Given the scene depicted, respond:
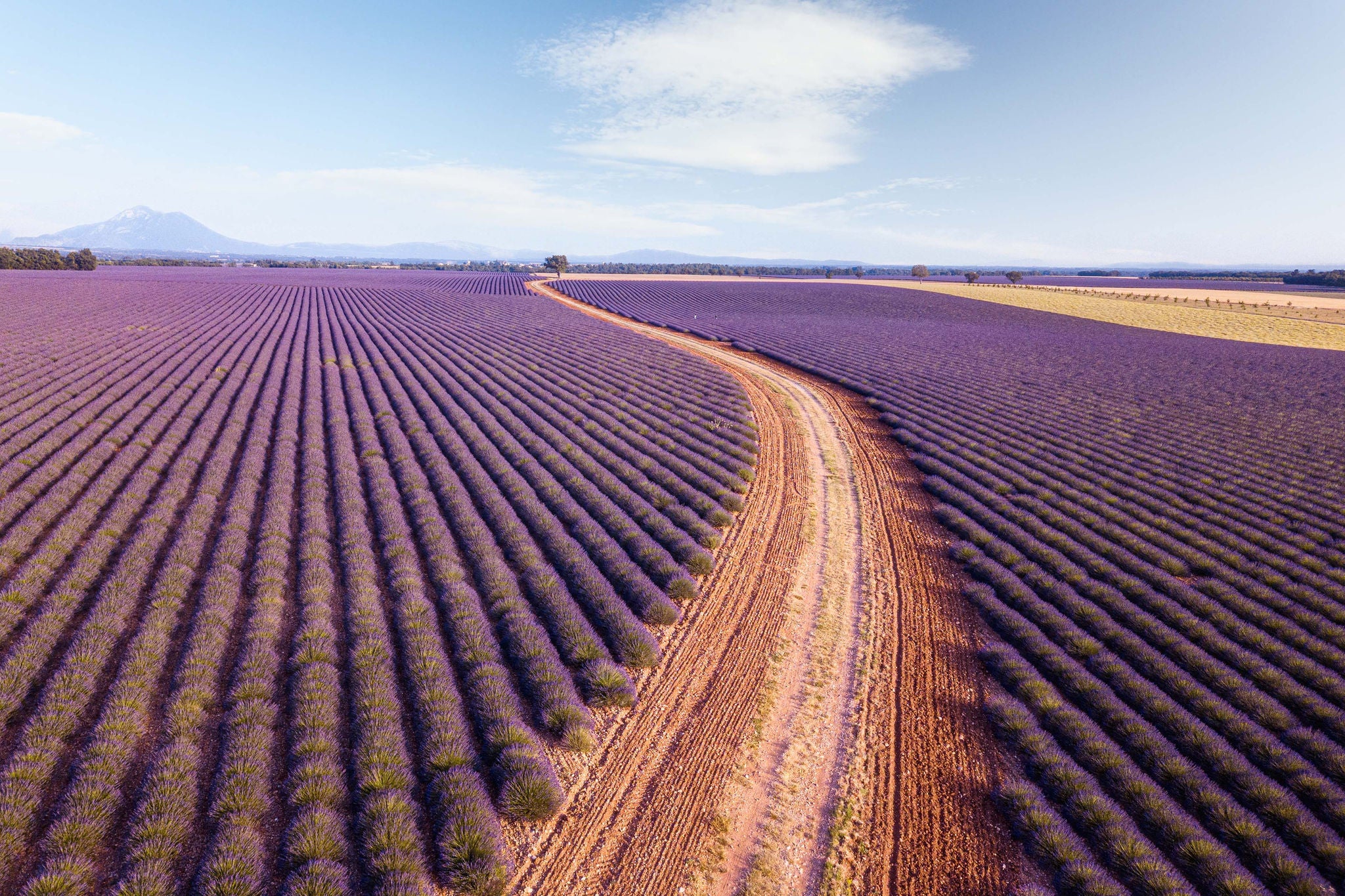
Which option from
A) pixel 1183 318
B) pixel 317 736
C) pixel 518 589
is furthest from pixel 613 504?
pixel 1183 318

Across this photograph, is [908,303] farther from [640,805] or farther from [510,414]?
[640,805]

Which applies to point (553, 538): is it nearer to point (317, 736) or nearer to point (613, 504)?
point (613, 504)

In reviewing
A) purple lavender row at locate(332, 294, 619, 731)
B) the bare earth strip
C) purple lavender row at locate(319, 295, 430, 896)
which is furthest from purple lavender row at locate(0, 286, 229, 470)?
the bare earth strip

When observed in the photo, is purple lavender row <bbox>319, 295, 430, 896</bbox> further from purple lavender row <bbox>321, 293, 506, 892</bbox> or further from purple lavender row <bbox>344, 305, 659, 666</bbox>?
purple lavender row <bbox>344, 305, 659, 666</bbox>

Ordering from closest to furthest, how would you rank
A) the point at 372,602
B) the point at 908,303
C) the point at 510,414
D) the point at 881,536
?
the point at 372,602, the point at 881,536, the point at 510,414, the point at 908,303

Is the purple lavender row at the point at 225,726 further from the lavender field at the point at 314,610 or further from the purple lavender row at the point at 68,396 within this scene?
the purple lavender row at the point at 68,396

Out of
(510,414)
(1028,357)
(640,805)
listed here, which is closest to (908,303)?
(1028,357)
